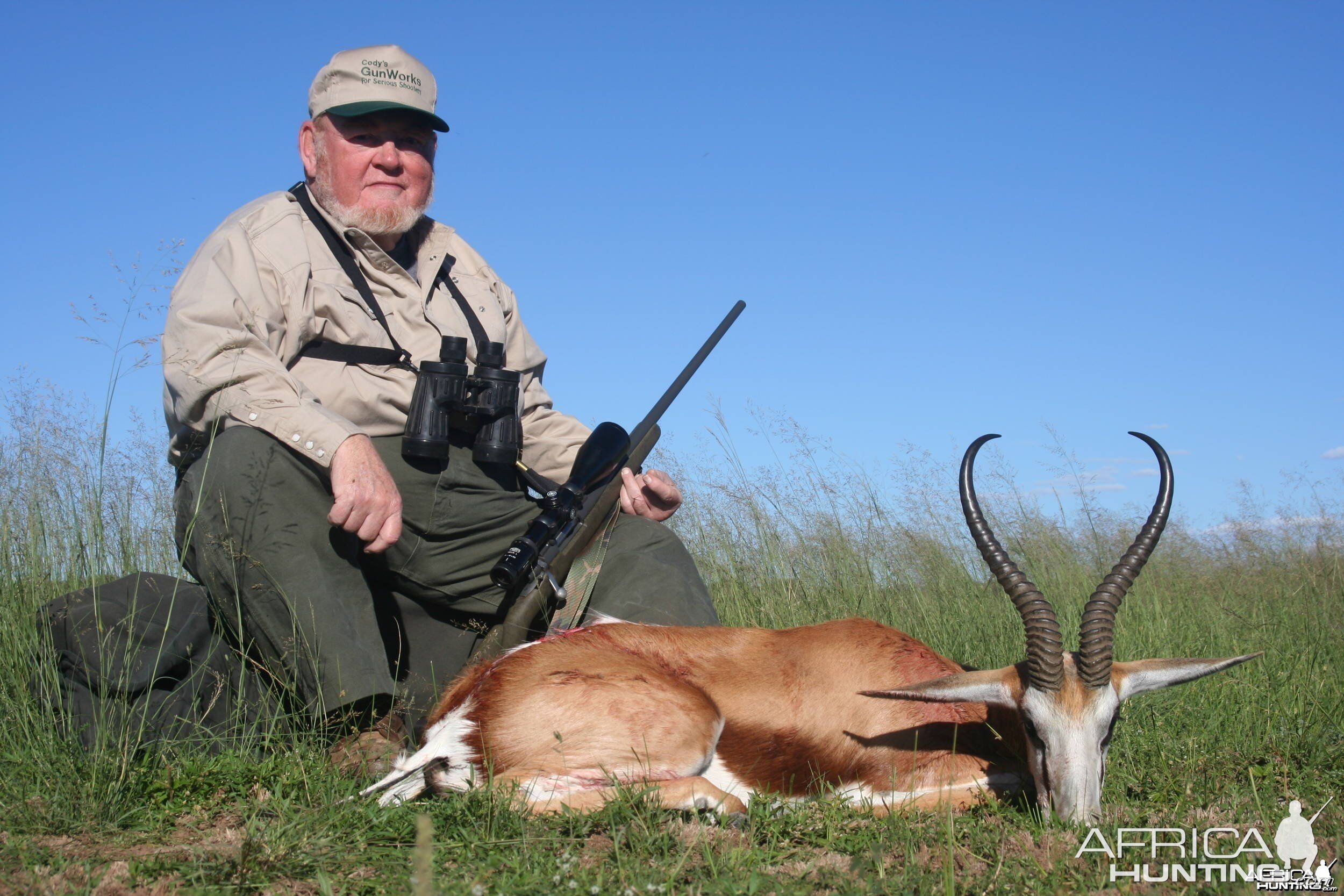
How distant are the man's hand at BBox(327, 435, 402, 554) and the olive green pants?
0.78ft

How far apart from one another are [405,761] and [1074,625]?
13.7 feet

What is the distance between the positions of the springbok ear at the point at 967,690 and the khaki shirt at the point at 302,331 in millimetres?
2247

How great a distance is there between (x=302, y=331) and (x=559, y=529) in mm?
1368

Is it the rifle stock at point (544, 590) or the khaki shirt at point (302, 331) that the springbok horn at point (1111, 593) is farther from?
the khaki shirt at point (302, 331)

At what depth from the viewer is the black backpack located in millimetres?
3428

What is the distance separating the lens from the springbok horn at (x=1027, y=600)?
11.0 feet

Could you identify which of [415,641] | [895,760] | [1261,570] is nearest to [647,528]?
Answer: [415,641]

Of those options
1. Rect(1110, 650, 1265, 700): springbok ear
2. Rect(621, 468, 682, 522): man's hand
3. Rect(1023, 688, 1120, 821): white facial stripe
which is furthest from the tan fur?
Rect(621, 468, 682, 522): man's hand

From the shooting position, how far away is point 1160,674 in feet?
11.5

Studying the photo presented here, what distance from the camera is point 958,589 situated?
693 cm

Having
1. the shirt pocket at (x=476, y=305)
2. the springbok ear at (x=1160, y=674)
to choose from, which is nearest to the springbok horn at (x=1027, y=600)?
the springbok ear at (x=1160, y=674)

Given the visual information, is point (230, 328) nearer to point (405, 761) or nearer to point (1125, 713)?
point (405, 761)

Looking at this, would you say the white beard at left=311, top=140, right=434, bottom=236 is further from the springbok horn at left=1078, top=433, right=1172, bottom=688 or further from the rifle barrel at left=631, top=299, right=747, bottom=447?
the springbok horn at left=1078, top=433, right=1172, bottom=688

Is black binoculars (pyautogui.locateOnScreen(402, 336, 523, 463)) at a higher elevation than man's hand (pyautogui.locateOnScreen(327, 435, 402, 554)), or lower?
higher
